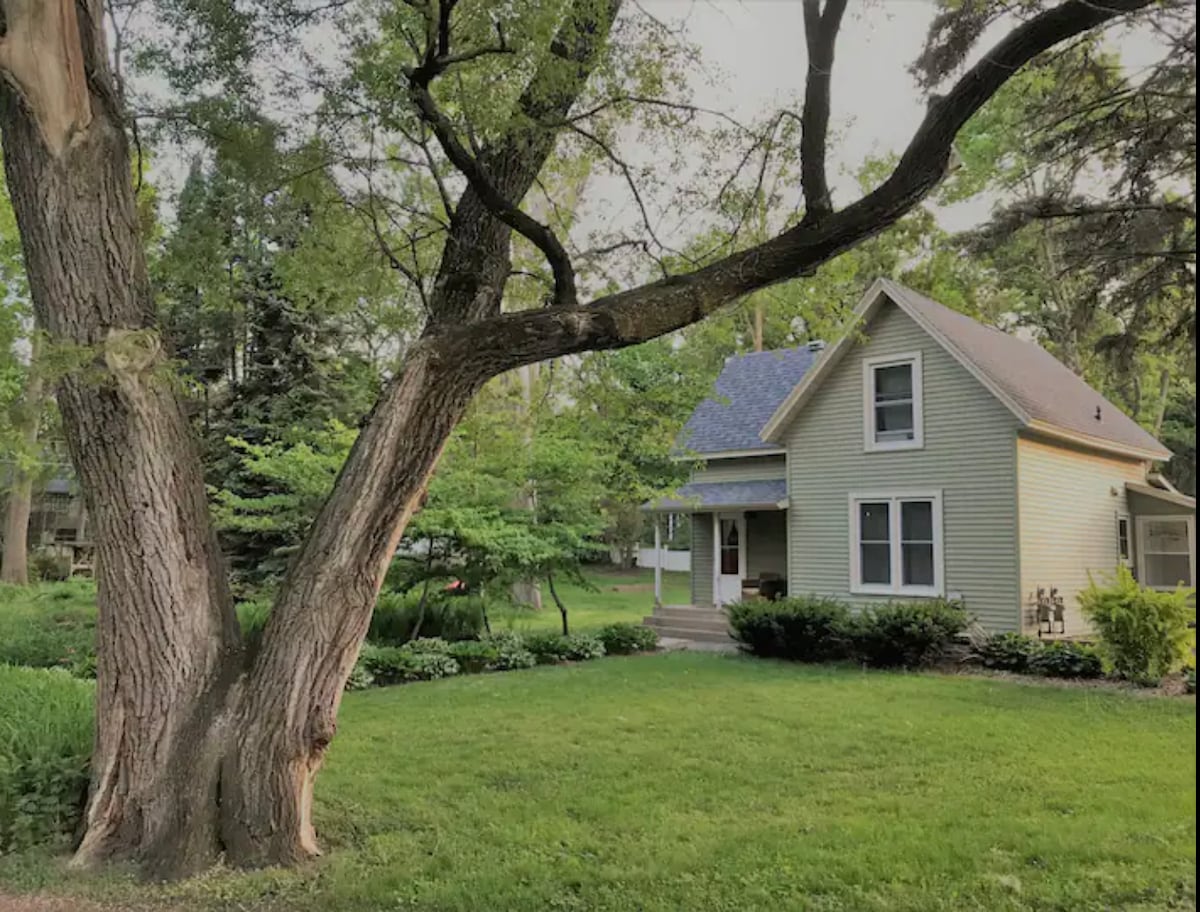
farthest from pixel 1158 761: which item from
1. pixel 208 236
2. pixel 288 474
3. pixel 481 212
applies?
pixel 288 474

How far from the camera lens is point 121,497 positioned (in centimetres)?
443

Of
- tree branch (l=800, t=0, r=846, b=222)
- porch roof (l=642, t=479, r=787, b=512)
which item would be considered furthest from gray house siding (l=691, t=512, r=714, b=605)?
tree branch (l=800, t=0, r=846, b=222)

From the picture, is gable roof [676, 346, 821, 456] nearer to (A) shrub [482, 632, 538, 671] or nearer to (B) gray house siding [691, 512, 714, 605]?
(B) gray house siding [691, 512, 714, 605]

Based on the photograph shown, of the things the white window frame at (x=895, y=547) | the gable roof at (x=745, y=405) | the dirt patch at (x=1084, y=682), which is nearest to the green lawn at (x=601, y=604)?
the gable roof at (x=745, y=405)

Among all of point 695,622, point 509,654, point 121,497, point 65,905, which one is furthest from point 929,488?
point 65,905

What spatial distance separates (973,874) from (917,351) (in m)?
11.5

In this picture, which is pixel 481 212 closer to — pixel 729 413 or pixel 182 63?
pixel 182 63

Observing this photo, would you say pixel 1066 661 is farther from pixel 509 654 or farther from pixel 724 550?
pixel 724 550

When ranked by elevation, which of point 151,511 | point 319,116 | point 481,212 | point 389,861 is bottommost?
point 389,861

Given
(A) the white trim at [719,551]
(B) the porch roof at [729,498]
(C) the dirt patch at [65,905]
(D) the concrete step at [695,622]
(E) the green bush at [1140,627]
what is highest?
(B) the porch roof at [729,498]

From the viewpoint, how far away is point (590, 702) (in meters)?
9.35

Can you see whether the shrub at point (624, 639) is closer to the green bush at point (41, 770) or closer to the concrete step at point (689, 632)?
the concrete step at point (689, 632)

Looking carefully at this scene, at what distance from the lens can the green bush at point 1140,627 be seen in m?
9.83

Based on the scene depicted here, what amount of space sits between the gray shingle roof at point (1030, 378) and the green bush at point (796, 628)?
4.47 meters
